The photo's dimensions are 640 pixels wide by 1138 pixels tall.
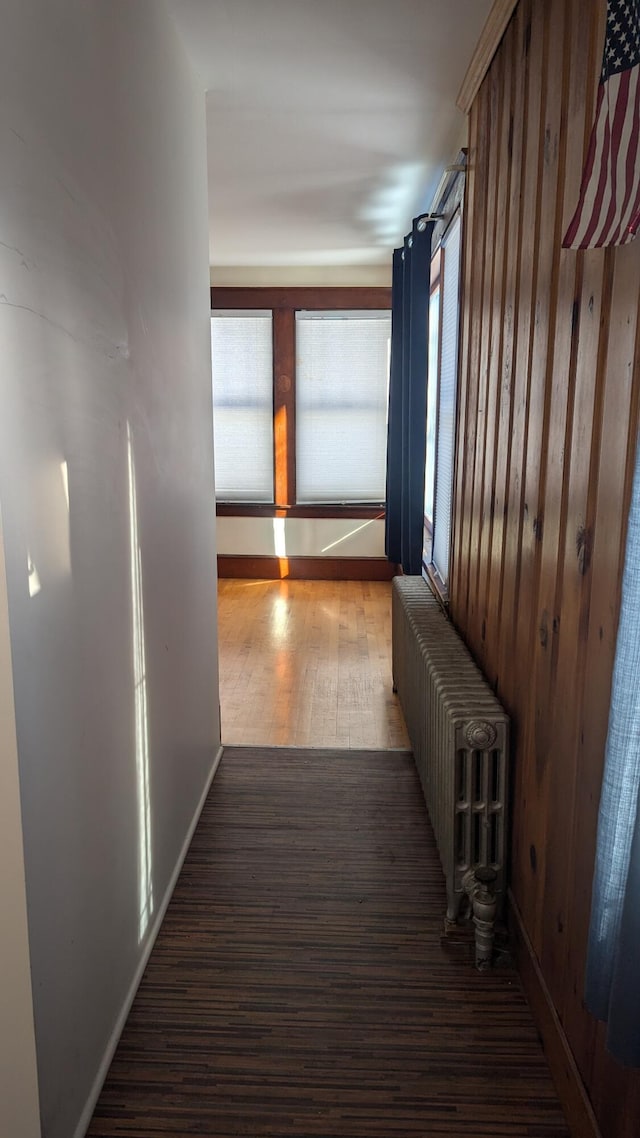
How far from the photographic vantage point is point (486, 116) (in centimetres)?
277

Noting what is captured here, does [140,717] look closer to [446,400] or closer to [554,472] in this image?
[554,472]

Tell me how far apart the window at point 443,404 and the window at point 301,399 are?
2.03 meters

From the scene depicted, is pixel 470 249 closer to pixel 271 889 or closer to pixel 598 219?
pixel 598 219

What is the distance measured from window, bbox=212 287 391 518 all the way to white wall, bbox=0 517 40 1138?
5.91 meters

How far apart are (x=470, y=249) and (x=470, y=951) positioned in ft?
7.82

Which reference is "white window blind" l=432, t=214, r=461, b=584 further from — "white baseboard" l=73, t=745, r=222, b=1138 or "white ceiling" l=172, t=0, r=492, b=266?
"white baseboard" l=73, t=745, r=222, b=1138

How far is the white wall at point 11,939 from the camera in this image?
1.24 meters

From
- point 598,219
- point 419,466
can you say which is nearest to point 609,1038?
point 598,219

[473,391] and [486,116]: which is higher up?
[486,116]

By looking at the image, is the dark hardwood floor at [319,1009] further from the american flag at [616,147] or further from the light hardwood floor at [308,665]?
the american flag at [616,147]

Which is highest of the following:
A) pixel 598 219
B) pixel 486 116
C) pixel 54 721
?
pixel 486 116

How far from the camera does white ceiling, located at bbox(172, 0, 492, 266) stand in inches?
98.1

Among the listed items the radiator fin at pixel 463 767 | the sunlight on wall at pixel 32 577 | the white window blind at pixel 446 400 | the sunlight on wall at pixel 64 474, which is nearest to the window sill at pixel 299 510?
the white window blind at pixel 446 400

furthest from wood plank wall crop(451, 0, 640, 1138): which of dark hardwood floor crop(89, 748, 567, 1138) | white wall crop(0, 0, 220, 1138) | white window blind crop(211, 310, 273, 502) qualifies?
white window blind crop(211, 310, 273, 502)
